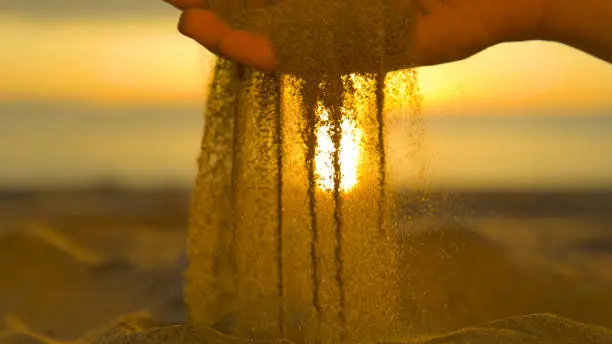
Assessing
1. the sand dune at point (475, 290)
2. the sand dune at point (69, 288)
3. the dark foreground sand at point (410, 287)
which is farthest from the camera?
the sand dune at point (69, 288)

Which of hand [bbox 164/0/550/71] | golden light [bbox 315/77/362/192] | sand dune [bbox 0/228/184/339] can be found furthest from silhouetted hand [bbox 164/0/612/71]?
sand dune [bbox 0/228/184/339]

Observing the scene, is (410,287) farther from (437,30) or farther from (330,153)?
(437,30)

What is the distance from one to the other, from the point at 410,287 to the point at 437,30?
1.34 m

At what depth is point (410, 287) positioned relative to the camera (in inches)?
116

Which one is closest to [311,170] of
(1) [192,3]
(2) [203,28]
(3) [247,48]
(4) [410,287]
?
(3) [247,48]

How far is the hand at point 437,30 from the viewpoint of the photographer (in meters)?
1.89

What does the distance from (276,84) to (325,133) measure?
0.21 metres

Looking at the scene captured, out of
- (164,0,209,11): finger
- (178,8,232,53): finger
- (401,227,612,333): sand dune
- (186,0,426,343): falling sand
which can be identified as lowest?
(401,227,612,333): sand dune

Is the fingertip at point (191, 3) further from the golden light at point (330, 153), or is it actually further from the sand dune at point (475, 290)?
the sand dune at point (475, 290)

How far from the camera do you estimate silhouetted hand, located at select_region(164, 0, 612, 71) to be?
74.3 inches

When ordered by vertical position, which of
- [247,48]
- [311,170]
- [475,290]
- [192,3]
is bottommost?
[475,290]

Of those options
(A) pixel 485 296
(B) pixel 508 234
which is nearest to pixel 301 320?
(A) pixel 485 296

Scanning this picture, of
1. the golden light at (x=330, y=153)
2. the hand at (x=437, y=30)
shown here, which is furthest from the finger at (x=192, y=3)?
the golden light at (x=330, y=153)

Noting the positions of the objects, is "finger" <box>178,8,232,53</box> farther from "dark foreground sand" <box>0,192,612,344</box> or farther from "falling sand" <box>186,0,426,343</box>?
"dark foreground sand" <box>0,192,612,344</box>
